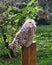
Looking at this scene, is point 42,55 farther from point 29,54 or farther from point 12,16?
point 29,54

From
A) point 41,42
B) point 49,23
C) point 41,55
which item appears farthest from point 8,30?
point 49,23

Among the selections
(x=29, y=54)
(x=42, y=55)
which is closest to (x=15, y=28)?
(x=42, y=55)

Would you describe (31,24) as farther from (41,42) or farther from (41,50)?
(41,42)

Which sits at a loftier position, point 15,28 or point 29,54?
point 29,54

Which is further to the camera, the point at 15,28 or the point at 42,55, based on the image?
the point at 42,55

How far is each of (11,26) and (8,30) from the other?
0.14m

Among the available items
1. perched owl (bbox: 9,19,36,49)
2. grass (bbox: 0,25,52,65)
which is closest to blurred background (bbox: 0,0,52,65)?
grass (bbox: 0,25,52,65)

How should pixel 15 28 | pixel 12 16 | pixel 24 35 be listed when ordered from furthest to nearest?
pixel 15 28
pixel 12 16
pixel 24 35

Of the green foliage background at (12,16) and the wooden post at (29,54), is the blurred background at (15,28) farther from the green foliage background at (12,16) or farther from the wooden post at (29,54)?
the wooden post at (29,54)

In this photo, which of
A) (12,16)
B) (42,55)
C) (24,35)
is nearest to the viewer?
(24,35)

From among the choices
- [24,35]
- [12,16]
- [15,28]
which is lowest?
[15,28]

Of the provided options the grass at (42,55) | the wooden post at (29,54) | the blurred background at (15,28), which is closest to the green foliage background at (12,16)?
the blurred background at (15,28)

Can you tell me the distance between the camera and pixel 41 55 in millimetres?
6531

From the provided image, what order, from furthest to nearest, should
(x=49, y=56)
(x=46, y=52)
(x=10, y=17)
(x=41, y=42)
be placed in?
(x=41, y=42) → (x=46, y=52) → (x=49, y=56) → (x=10, y=17)
